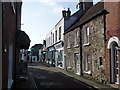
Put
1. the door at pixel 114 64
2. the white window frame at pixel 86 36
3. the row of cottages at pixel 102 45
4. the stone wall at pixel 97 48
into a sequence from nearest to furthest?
the row of cottages at pixel 102 45
the door at pixel 114 64
the stone wall at pixel 97 48
the white window frame at pixel 86 36

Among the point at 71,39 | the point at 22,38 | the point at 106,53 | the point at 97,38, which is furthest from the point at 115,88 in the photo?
the point at 71,39

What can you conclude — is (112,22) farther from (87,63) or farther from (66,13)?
(66,13)

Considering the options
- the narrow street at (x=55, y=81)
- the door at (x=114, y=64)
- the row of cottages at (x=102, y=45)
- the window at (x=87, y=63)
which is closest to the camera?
the row of cottages at (x=102, y=45)

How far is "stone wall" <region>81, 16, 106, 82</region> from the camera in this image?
50.4 feet

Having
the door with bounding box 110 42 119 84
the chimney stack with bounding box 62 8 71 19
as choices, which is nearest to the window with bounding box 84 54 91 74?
the door with bounding box 110 42 119 84

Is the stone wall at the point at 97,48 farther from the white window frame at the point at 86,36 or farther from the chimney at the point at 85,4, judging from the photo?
the chimney at the point at 85,4

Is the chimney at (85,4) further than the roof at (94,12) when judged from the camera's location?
Yes

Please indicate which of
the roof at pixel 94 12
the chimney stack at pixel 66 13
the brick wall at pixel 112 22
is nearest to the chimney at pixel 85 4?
the chimney stack at pixel 66 13

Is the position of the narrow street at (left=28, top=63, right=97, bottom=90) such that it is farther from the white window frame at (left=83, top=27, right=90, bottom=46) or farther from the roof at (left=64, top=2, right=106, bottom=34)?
the roof at (left=64, top=2, right=106, bottom=34)

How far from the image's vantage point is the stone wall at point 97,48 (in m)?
15.4

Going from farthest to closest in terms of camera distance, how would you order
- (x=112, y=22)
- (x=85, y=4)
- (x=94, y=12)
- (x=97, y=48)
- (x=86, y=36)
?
(x=85, y=4), (x=86, y=36), (x=94, y=12), (x=97, y=48), (x=112, y=22)

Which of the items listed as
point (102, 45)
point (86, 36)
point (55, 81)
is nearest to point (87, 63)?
point (86, 36)

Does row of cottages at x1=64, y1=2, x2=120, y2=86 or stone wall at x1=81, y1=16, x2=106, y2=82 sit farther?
stone wall at x1=81, y1=16, x2=106, y2=82

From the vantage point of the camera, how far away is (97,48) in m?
16.5
